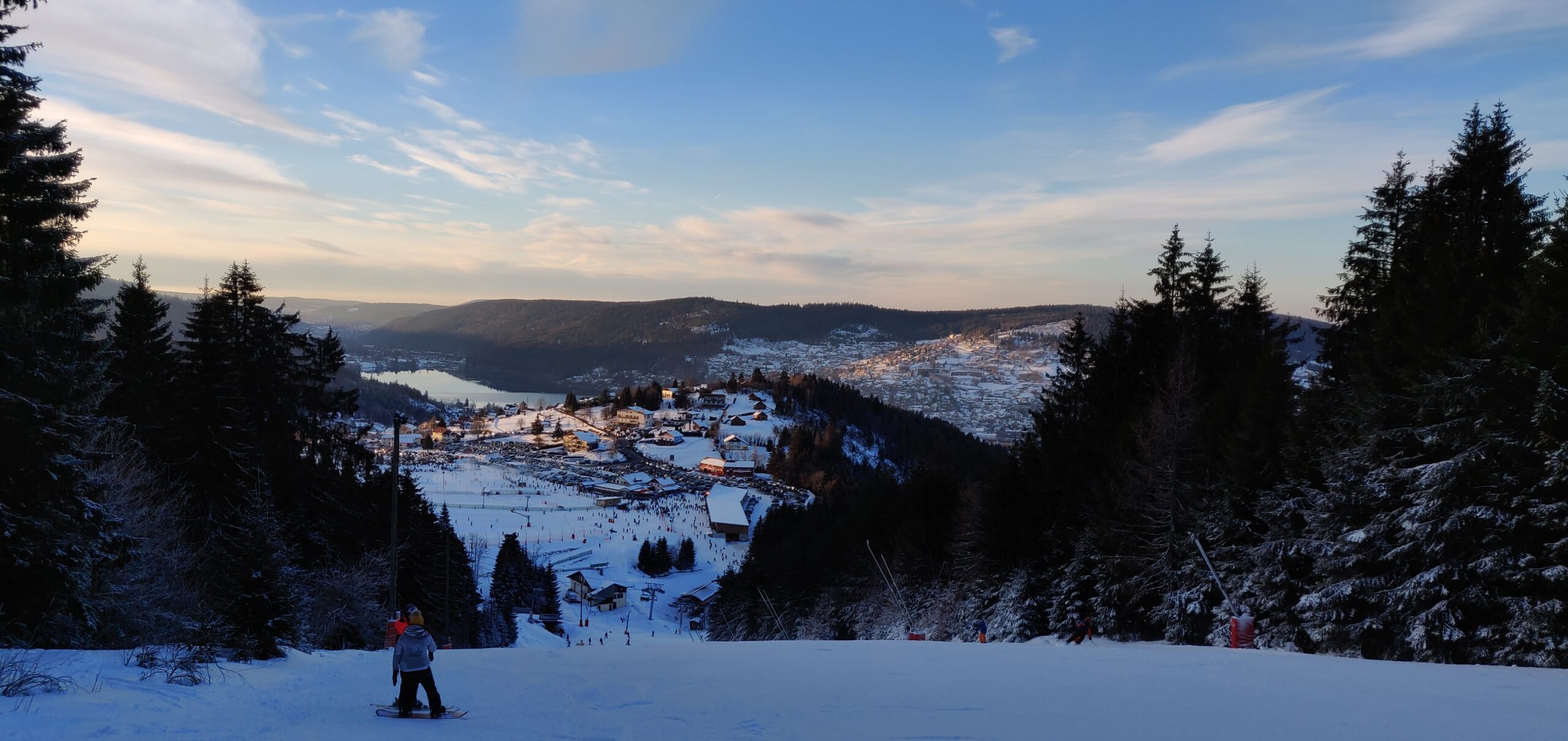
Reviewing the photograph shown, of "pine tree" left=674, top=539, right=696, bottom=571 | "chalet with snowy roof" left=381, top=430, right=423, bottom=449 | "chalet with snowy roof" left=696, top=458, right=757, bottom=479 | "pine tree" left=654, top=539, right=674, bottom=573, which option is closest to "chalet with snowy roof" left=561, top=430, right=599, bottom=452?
"chalet with snowy roof" left=696, top=458, right=757, bottom=479

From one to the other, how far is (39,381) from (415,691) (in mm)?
7461

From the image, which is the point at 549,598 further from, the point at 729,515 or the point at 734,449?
the point at 734,449

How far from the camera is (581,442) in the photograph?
149m

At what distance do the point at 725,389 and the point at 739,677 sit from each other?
180303 millimetres

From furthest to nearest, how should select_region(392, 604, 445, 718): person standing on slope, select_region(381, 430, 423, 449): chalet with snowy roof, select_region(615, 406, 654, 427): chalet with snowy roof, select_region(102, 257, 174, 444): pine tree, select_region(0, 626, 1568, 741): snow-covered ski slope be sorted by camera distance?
select_region(615, 406, 654, 427): chalet with snowy roof, select_region(381, 430, 423, 449): chalet with snowy roof, select_region(102, 257, 174, 444): pine tree, select_region(392, 604, 445, 718): person standing on slope, select_region(0, 626, 1568, 741): snow-covered ski slope

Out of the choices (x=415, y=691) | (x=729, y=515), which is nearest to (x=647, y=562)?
(x=729, y=515)

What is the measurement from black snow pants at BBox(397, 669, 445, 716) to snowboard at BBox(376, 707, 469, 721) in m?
0.05

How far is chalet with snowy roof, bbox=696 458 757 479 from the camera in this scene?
126250mm

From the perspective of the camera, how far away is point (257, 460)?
72.9 ft

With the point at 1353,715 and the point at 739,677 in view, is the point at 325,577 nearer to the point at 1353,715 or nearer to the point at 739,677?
the point at 739,677

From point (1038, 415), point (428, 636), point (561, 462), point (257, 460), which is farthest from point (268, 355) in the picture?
point (561, 462)

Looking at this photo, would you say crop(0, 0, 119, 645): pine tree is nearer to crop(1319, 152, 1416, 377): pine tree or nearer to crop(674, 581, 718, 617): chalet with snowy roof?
crop(1319, 152, 1416, 377): pine tree

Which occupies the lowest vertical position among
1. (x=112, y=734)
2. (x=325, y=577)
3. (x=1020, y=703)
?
(x=325, y=577)

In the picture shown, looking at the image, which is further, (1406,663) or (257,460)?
(257,460)
